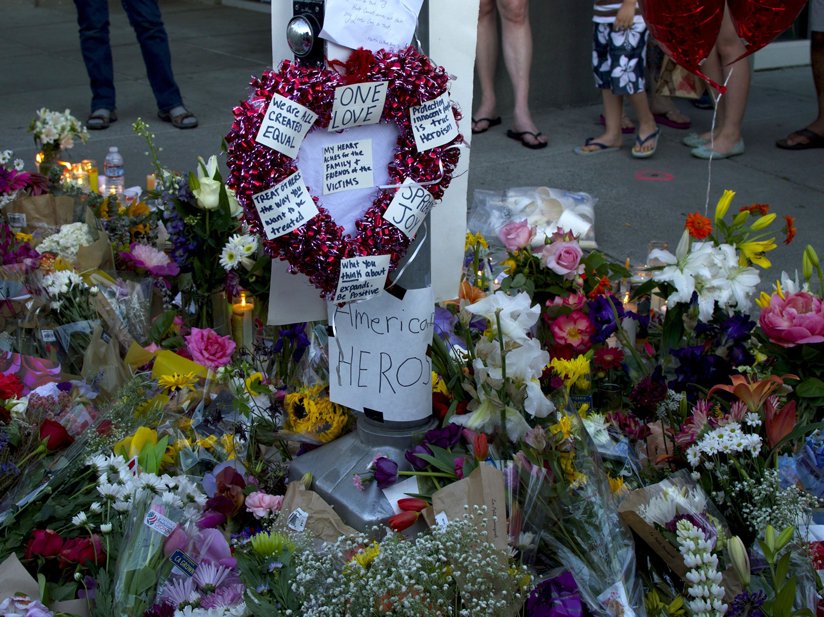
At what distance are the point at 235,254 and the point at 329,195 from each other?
84cm

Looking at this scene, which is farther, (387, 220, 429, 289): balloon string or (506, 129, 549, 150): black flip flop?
(506, 129, 549, 150): black flip flop

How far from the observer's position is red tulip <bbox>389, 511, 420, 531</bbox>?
2006 mm

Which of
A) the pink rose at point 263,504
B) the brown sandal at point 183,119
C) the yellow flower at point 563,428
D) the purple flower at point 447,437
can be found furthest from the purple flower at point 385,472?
the brown sandal at point 183,119

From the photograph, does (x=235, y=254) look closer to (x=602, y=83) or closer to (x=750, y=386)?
(x=750, y=386)

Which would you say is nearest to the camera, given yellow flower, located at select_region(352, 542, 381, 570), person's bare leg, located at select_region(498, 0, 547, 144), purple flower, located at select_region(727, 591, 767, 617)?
purple flower, located at select_region(727, 591, 767, 617)

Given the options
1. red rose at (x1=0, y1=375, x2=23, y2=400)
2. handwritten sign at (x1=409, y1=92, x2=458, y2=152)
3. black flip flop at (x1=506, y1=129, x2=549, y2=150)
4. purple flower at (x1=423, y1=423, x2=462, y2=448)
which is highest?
handwritten sign at (x1=409, y1=92, x2=458, y2=152)

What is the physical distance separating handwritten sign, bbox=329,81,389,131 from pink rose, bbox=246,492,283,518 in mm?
816

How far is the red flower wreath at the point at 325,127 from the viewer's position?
2.01 metres

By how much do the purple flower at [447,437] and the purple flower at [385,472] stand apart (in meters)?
0.10

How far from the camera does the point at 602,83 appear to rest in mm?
5934

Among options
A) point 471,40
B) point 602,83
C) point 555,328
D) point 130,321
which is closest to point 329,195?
point 471,40

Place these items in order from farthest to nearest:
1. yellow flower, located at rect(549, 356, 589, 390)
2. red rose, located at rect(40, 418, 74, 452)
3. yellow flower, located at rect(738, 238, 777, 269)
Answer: yellow flower, located at rect(738, 238, 777, 269), yellow flower, located at rect(549, 356, 589, 390), red rose, located at rect(40, 418, 74, 452)

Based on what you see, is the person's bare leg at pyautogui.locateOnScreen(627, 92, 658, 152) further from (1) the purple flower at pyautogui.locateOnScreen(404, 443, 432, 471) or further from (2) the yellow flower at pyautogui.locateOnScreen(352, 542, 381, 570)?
(2) the yellow flower at pyautogui.locateOnScreen(352, 542, 381, 570)

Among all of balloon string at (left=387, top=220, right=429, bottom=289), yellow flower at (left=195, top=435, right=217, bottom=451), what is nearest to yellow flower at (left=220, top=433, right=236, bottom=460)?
yellow flower at (left=195, top=435, right=217, bottom=451)
